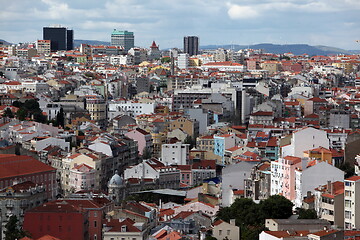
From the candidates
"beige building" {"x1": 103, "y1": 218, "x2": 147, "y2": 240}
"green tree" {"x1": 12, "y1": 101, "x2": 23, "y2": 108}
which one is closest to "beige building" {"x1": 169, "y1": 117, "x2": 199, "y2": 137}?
"green tree" {"x1": 12, "y1": 101, "x2": 23, "y2": 108}

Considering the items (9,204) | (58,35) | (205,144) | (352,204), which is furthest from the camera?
(58,35)

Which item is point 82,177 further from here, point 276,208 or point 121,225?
point 276,208

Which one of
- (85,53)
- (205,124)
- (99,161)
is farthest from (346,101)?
(85,53)

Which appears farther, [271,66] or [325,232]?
[271,66]

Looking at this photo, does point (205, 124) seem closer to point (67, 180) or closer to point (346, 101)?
point (346, 101)

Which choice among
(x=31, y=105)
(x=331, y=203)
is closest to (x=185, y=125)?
(x=31, y=105)
